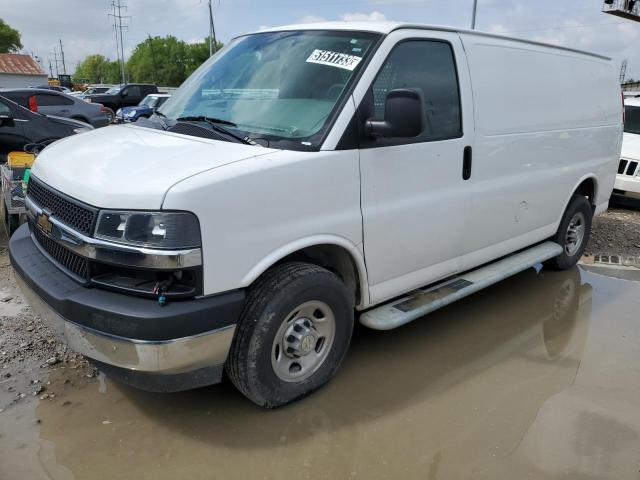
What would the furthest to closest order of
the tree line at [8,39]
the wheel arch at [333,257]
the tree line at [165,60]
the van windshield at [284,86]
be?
the tree line at [165,60]
the tree line at [8,39]
the van windshield at [284,86]
the wheel arch at [333,257]

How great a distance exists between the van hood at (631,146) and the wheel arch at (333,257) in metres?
6.95

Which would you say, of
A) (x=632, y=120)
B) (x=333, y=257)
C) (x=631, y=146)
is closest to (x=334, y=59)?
(x=333, y=257)

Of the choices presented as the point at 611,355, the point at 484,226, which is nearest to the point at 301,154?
the point at 484,226

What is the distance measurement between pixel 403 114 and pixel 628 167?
6895 millimetres

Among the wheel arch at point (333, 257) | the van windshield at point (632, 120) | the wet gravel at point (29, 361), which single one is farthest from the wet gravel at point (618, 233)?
the wet gravel at point (29, 361)

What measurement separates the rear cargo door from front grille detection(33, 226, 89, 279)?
1566 mm

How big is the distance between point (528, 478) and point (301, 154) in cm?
203

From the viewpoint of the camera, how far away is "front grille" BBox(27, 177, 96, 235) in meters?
2.72

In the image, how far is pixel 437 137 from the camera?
3.71m

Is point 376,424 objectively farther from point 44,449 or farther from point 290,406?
point 44,449

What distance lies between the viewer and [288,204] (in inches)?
114

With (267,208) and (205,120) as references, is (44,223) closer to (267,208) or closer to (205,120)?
(205,120)

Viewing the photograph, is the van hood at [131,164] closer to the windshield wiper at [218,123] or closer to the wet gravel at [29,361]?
the windshield wiper at [218,123]

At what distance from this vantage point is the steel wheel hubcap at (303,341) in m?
3.12
